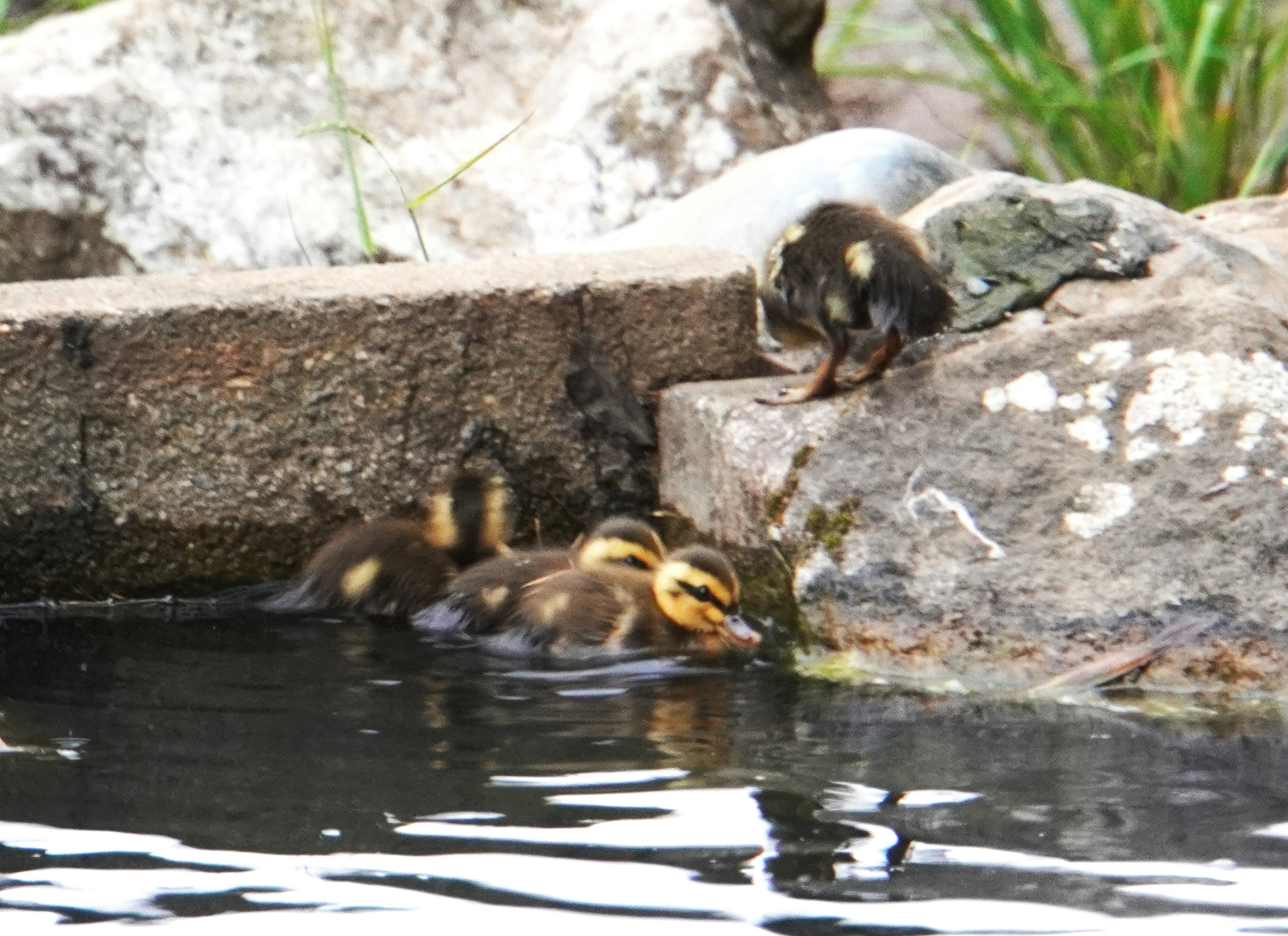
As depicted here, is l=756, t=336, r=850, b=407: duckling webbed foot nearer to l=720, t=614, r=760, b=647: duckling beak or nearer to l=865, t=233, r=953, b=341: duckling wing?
l=865, t=233, r=953, b=341: duckling wing

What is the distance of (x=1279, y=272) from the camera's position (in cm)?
512

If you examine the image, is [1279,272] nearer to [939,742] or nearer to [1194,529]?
[1194,529]

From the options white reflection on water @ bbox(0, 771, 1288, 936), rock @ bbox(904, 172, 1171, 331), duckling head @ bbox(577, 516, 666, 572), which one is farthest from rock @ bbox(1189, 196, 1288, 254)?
white reflection on water @ bbox(0, 771, 1288, 936)

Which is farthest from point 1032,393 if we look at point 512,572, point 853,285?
point 512,572

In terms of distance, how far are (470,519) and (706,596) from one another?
0.81 m

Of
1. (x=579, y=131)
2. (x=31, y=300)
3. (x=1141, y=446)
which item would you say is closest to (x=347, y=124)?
(x=31, y=300)

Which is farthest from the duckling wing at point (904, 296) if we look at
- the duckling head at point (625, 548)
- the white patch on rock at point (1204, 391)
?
the duckling head at point (625, 548)

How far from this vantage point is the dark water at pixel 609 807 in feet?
8.02

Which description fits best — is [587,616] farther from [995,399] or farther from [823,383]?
[995,399]

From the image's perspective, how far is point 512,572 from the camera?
4418mm

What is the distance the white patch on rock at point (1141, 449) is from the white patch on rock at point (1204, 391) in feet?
0.09

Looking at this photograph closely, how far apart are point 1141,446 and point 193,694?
201 centimetres

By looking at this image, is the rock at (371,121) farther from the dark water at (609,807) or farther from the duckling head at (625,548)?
the dark water at (609,807)

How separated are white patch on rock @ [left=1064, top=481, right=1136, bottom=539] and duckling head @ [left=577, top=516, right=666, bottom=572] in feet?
3.25
